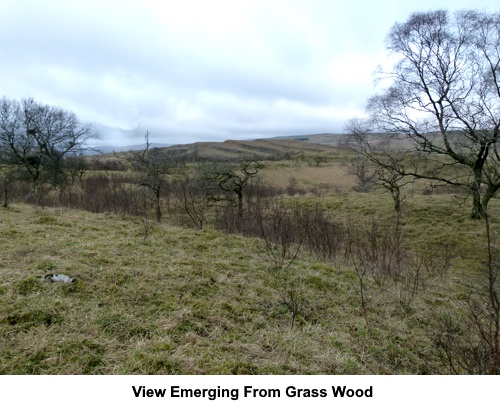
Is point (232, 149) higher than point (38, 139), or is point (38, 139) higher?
point (232, 149)

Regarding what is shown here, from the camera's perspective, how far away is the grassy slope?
2.44 metres

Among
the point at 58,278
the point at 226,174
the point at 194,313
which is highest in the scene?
the point at 226,174

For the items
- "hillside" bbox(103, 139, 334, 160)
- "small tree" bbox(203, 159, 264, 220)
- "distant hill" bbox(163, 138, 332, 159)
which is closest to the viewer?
"small tree" bbox(203, 159, 264, 220)

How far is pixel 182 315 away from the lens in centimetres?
321

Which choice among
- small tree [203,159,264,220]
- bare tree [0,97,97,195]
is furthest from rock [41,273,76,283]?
bare tree [0,97,97,195]

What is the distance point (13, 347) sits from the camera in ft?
7.75

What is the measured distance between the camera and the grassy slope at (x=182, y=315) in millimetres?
2438

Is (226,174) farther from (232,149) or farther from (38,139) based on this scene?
(232,149)

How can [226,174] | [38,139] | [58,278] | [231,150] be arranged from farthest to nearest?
[231,150], [38,139], [226,174], [58,278]

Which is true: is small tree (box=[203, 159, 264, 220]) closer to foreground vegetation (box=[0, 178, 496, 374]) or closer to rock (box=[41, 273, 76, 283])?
foreground vegetation (box=[0, 178, 496, 374])

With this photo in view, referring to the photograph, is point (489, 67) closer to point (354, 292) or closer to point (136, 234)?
point (354, 292)

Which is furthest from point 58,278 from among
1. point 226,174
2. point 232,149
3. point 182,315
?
point 232,149

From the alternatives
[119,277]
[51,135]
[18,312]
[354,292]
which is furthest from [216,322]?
[51,135]
